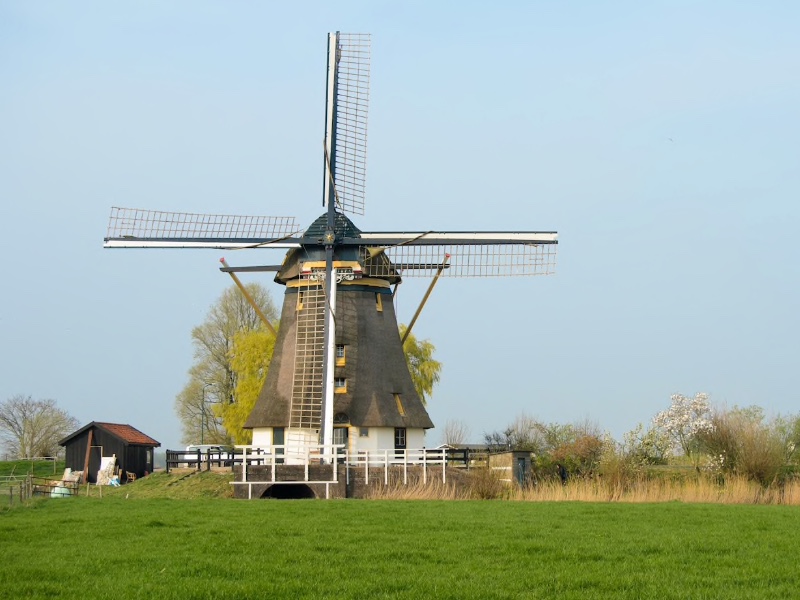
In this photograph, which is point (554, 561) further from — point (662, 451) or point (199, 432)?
point (199, 432)

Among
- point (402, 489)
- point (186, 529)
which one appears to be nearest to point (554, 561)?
point (186, 529)

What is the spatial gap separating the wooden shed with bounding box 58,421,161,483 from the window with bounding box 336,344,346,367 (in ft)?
54.6

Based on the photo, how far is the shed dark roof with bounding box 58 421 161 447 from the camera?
1735 inches

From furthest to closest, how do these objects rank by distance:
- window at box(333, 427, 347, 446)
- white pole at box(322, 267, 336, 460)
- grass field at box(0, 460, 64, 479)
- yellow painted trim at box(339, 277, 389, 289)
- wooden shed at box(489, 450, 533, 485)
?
grass field at box(0, 460, 64, 479), yellow painted trim at box(339, 277, 389, 289), window at box(333, 427, 347, 446), white pole at box(322, 267, 336, 460), wooden shed at box(489, 450, 533, 485)

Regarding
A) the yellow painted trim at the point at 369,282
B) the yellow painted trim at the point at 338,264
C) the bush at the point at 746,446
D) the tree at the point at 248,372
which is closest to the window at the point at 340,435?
the yellow painted trim at the point at 369,282

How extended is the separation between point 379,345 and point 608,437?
676 centimetres

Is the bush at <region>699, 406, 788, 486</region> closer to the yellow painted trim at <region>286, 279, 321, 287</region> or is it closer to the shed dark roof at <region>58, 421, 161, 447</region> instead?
the yellow painted trim at <region>286, 279, 321, 287</region>

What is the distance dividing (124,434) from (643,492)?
29.1 metres

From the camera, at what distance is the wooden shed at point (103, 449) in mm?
43781

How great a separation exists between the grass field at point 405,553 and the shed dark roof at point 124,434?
27.3 metres

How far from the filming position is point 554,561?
10.8 m

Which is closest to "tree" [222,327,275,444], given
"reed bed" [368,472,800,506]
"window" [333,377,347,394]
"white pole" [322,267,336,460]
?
"window" [333,377,347,394]

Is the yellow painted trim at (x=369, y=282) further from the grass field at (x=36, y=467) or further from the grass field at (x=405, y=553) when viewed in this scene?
the grass field at (x=36, y=467)

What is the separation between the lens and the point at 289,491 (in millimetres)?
28859
